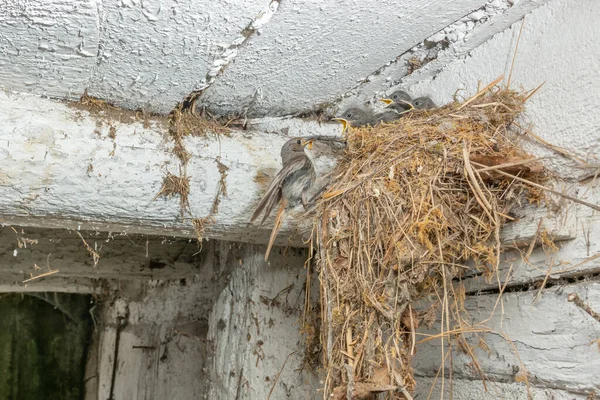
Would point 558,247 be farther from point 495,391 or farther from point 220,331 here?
point 220,331

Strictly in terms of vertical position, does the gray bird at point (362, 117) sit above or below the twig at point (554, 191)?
above

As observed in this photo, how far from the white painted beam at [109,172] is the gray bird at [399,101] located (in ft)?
2.14

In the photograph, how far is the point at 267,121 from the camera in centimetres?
280

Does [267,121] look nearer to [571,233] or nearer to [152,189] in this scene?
[152,189]

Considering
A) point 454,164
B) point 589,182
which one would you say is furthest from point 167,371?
point 589,182

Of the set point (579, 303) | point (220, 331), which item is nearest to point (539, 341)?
point (579, 303)

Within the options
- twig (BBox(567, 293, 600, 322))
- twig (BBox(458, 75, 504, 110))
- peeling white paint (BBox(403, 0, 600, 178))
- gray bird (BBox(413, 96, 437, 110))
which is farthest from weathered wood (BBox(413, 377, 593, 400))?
gray bird (BBox(413, 96, 437, 110))

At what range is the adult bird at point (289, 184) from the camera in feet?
7.86

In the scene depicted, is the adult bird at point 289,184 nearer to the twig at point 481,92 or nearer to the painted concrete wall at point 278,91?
the painted concrete wall at point 278,91

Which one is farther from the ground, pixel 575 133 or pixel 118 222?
pixel 575 133

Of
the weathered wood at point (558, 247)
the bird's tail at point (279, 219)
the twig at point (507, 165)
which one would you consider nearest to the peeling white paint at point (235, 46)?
the bird's tail at point (279, 219)

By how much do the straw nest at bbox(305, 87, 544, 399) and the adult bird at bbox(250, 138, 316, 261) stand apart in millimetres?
264

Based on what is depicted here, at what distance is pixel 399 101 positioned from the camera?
2.84 metres

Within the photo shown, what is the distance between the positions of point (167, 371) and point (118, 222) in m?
2.32
